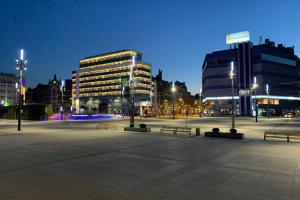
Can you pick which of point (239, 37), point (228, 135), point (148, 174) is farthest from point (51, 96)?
point (148, 174)

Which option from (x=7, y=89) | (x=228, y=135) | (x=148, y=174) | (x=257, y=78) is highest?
(x=7, y=89)

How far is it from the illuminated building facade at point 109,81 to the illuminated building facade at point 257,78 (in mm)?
40188

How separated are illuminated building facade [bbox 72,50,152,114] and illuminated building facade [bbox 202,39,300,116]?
40.2 m

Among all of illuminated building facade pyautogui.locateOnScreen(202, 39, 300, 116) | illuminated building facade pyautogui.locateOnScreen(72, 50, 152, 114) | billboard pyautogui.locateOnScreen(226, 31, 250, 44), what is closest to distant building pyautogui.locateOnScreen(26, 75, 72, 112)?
illuminated building facade pyautogui.locateOnScreen(72, 50, 152, 114)

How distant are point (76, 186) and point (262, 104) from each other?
114295 mm

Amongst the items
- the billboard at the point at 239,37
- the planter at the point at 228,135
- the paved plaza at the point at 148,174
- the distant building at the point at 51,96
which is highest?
the billboard at the point at 239,37

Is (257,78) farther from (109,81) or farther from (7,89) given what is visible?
(7,89)

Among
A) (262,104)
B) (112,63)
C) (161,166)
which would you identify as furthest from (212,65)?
(161,166)

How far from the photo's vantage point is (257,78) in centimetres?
11038

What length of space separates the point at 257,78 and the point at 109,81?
87.4 metres

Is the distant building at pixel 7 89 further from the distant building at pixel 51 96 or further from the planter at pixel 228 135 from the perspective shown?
the planter at pixel 228 135

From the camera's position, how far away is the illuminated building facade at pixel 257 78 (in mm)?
109938

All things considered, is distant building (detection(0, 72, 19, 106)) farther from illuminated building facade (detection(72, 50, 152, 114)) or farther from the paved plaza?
the paved plaza

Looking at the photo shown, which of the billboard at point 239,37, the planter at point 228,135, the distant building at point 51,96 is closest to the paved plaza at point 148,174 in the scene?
the planter at point 228,135
